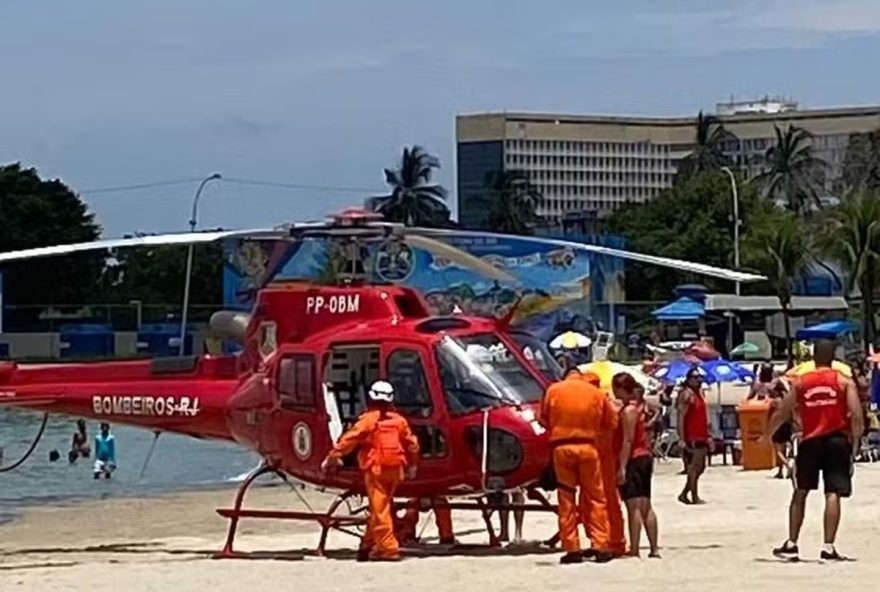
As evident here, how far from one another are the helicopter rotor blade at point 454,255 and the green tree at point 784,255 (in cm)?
5174

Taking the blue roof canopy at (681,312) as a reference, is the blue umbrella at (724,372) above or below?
below

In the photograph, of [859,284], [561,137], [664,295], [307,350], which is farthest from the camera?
[561,137]

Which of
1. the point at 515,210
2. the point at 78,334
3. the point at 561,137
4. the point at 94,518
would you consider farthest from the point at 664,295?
the point at 561,137

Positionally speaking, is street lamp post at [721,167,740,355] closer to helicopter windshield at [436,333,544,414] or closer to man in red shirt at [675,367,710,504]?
man in red shirt at [675,367,710,504]

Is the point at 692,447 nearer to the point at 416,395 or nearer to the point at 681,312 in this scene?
the point at 416,395

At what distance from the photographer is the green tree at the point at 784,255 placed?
6925cm

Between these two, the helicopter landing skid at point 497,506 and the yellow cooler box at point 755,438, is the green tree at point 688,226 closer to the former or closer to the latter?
the yellow cooler box at point 755,438

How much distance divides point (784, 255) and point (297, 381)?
183 feet

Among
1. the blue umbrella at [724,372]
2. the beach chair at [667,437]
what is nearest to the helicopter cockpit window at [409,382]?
the beach chair at [667,437]

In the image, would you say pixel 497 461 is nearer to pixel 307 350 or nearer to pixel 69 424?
pixel 307 350

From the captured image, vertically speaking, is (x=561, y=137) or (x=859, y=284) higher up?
(x=561, y=137)

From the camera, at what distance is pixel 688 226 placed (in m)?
95.4

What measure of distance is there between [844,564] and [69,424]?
39.6m

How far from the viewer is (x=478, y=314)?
664 inches
